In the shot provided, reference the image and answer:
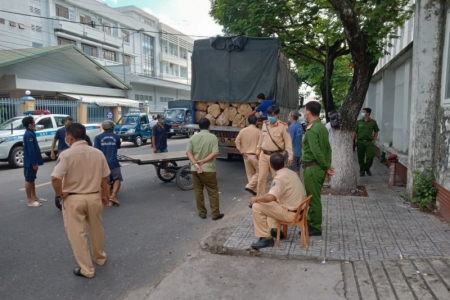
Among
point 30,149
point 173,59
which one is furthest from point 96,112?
point 173,59

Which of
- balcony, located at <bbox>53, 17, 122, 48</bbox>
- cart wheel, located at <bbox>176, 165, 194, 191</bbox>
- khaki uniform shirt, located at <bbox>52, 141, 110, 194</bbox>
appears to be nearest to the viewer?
khaki uniform shirt, located at <bbox>52, 141, 110, 194</bbox>

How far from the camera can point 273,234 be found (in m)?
4.83

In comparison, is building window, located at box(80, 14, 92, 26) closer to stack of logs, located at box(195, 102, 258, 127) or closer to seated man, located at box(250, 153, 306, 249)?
stack of logs, located at box(195, 102, 258, 127)

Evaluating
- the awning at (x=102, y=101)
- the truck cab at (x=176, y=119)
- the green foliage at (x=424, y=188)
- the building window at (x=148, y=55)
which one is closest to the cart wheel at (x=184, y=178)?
the green foliage at (x=424, y=188)

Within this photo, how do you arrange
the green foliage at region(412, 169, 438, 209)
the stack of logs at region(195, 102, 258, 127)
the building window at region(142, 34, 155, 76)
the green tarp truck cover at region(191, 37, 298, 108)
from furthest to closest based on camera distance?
the building window at region(142, 34, 155, 76) < the stack of logs at region(195, 102, 258, 127) < the green tarp truck cover at region(191, 37, 298, 108) < the green foliage at region(412, 169, 438, 209)

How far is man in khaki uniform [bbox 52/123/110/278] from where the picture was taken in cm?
381

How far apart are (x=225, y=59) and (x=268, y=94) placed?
1.57 m

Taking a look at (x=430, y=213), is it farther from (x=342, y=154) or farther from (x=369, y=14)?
(x=369, y=14)

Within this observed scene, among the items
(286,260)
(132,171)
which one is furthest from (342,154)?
(132,171)

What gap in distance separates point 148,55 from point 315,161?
1698 inches

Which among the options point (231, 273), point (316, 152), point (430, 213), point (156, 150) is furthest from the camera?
point (156, 150)

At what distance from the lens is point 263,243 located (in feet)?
14.8

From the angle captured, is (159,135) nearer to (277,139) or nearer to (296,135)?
(296,135)

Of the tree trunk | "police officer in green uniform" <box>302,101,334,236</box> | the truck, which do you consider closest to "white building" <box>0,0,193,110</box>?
the truck
